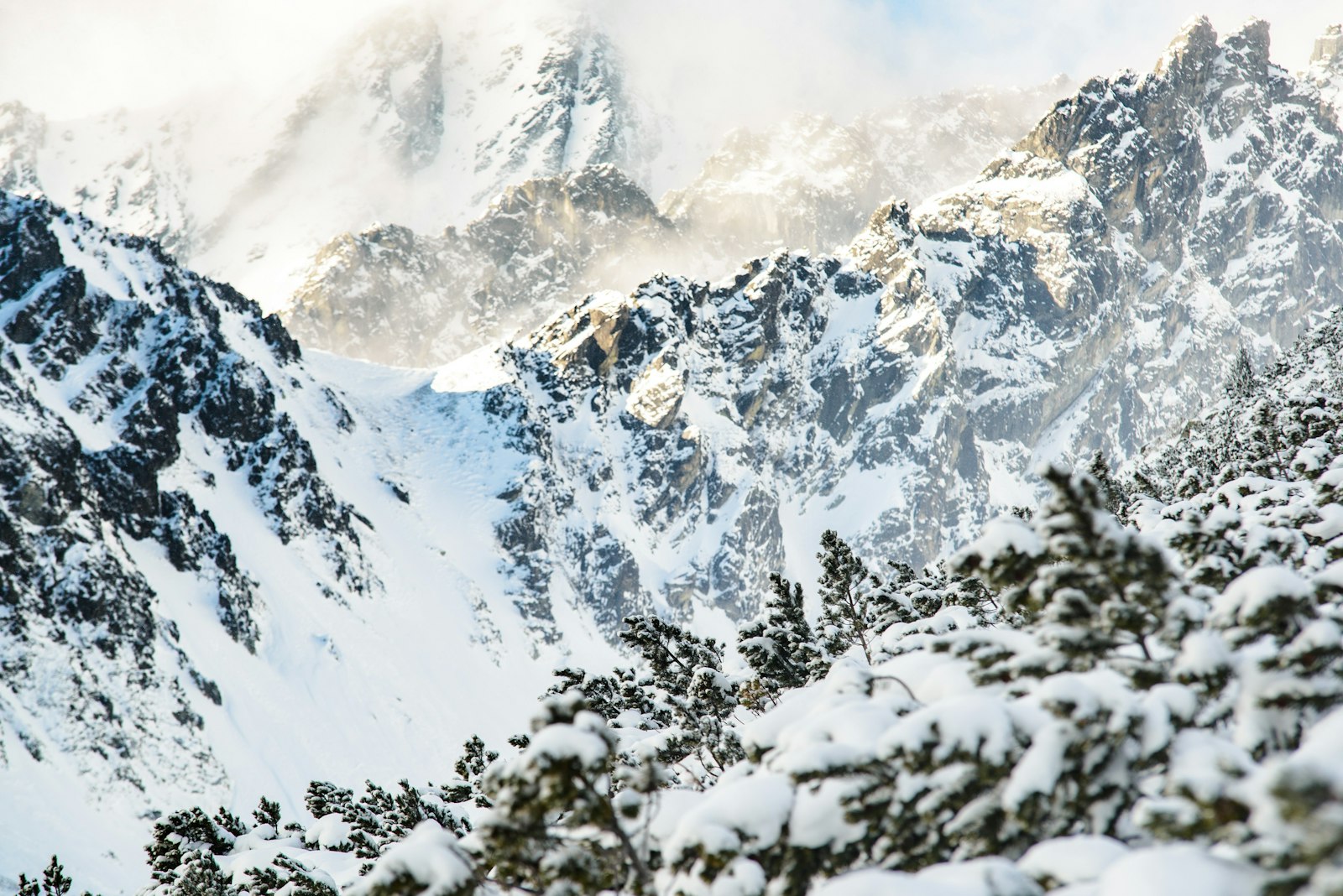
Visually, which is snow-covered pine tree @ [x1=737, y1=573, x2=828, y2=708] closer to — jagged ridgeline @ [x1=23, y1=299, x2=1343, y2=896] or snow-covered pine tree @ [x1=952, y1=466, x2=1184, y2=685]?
jagged ridgeline @ [x1=23, y1=299, x2=1343, y2=896]

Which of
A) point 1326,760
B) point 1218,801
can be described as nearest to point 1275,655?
point 1218,801

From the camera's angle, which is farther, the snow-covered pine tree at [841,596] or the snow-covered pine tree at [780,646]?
the snow-covered pine tree at [841,596]

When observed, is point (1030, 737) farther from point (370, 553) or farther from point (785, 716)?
point (370, 553)

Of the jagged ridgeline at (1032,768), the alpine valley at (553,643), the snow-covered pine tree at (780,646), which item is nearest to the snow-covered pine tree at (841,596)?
the alpine valley at (553,643)

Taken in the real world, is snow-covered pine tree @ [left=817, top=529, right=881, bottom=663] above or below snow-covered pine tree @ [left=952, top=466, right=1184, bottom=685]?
above

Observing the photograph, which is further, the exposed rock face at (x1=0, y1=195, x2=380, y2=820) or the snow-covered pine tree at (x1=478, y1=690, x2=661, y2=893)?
the exposed rock face at (x1=0, y1=195, x2=380, y2=820)

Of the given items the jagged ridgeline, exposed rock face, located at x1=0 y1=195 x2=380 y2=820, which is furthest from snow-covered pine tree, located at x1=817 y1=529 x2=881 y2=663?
exposed rock face, located at x1=0 y1=195 x2=380 y2=820

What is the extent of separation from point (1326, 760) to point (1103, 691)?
88.0 inches

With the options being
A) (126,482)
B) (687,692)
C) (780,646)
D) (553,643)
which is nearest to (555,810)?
(687,692)

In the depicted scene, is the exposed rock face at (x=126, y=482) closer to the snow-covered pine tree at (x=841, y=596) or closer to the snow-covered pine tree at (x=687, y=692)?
the snow-covered pine tree at (x=687, y=692)

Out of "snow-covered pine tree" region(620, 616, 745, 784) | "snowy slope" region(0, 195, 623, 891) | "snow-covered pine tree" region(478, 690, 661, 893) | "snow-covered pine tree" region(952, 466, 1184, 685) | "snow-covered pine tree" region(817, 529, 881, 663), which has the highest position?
"snowy slope" region(0, 195, 623, 891)

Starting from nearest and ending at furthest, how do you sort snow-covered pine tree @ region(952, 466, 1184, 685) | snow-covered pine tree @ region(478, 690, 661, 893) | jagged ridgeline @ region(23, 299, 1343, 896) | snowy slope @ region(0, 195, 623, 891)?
jagged ridgeline @ region(23, 299, 1343, 896) → snow-covered pine tree @ region(478, 690, 661, 893) → snow-covered pine tree @ region(952, 466, 1184, 685) → snowy slope @ region(0, 195, 623, 891)

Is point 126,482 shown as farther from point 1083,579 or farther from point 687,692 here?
point 1083,579

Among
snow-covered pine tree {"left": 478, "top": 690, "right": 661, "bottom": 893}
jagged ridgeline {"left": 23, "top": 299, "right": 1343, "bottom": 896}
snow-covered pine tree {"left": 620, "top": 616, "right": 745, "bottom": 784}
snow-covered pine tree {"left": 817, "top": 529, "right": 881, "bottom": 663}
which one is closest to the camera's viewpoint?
jagged ridgeline {"left": 23, "top": 299, "right": 1343, "bottom": 896}
